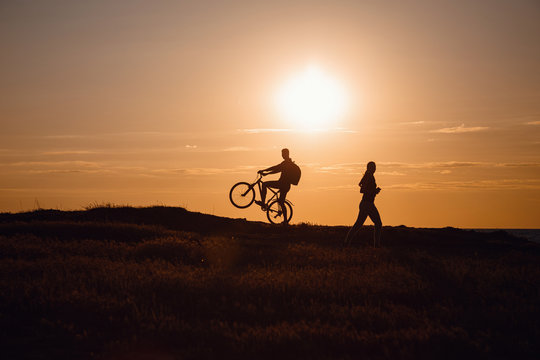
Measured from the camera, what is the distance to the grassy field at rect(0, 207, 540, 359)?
8477 millimetres

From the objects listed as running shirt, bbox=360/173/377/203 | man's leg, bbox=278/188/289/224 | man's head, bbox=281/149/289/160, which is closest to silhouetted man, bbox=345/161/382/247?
running shirt, bbox=360/173/377/203

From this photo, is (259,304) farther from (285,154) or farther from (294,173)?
(285,154)

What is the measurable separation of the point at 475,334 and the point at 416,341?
117 cm

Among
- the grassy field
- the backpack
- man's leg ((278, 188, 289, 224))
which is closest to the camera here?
the grassy field

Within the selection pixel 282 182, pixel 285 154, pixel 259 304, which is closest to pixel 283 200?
pixel 282 182

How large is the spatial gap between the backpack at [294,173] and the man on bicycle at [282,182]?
0.08 m

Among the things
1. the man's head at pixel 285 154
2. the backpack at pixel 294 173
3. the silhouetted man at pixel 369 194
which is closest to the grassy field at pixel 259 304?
the silhouetted man at pixel 369 194

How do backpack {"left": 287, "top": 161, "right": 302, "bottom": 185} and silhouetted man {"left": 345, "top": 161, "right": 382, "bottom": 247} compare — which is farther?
backpack {"left": 287, "top": 161, "right": 302, "bottom": 185}

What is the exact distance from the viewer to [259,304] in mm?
10945

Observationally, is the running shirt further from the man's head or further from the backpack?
the man's head

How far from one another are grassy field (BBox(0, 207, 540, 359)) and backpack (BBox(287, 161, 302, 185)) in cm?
461

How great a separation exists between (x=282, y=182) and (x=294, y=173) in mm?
773

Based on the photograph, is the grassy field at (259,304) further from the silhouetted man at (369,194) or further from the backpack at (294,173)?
the backpack at (294,173)

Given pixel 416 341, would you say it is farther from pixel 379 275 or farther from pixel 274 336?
pixel 379 275
